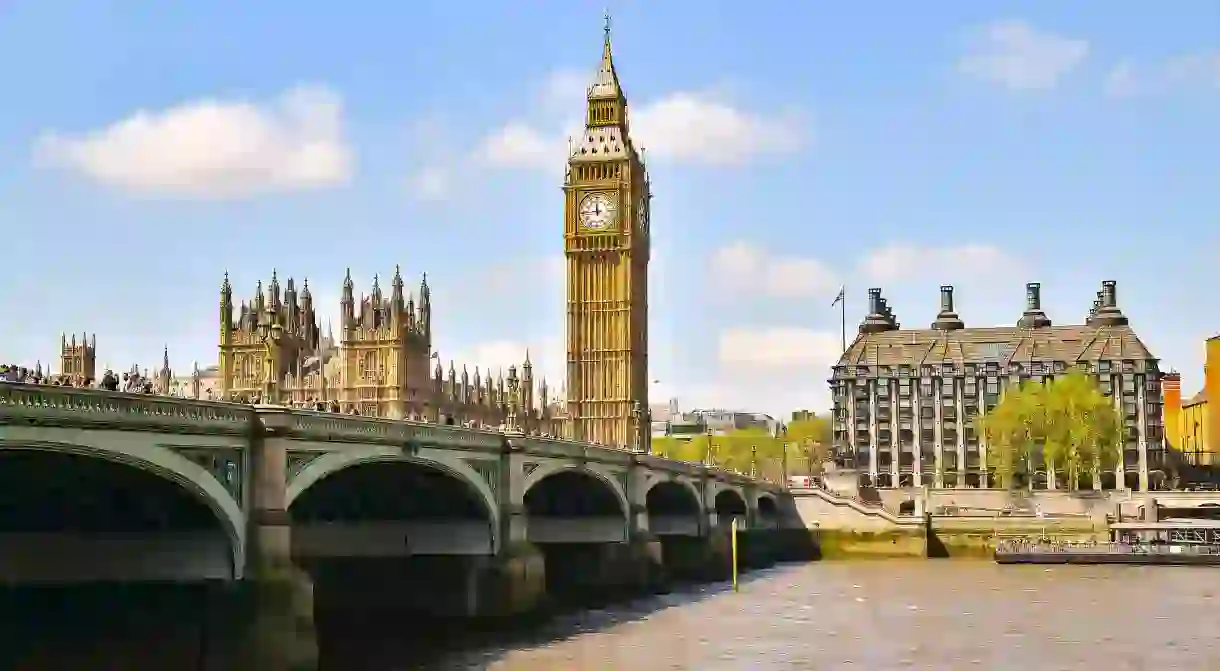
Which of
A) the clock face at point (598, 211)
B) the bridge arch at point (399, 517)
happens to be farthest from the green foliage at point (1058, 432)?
the bridge arch at point (399, 517)

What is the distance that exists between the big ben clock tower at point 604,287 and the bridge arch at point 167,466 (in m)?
102

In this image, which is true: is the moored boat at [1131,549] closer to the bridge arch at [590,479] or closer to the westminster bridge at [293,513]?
the westminster bridge at [293,513]

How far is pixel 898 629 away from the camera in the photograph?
5266cm

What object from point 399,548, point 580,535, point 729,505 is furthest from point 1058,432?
point 399,548

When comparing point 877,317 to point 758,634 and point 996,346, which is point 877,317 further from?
point 758,634

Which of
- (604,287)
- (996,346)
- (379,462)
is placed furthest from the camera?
(996,346)

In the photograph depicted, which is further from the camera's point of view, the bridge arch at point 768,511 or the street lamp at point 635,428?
the street lamp at point 635,428

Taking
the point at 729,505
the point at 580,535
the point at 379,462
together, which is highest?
Result: the point at 379,462

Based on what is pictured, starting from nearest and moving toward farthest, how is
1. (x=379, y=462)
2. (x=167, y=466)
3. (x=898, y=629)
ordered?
(x=167, y=466) → (x=379, y=462) → (x=898, y=629)

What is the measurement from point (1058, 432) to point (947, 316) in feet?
114

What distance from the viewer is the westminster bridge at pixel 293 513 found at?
3153 cm

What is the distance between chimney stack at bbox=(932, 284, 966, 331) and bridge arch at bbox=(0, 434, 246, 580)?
398 feet

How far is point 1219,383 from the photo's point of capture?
14562 centimetres

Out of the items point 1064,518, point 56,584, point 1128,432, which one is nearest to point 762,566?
point 1064,518
